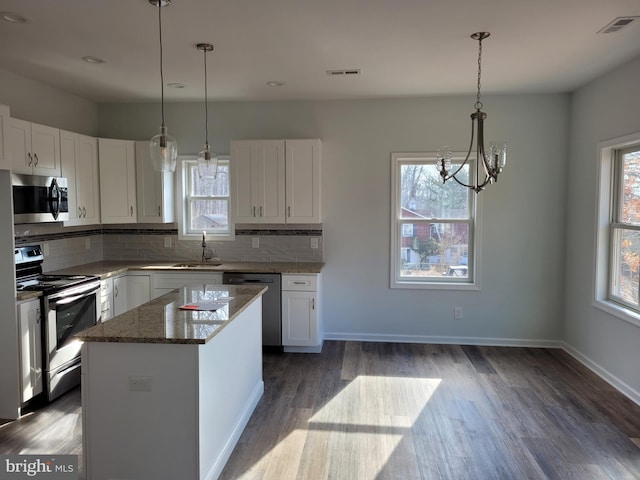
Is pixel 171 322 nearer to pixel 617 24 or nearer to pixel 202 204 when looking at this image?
pixel 202 204

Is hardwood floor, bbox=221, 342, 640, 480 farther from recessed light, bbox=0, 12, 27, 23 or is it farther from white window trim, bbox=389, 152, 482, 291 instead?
recessed light, bbox=0, 12, 27, 23

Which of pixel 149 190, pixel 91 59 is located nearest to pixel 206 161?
pixel 91 59

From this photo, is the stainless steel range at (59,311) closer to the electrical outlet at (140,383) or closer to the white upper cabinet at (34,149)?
the white upper cabinet at (34,149)

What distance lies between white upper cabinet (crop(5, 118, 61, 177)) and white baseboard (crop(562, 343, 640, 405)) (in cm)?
519

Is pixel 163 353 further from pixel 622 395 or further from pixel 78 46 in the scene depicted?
pixel 622 395

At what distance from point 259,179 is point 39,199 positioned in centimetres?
206

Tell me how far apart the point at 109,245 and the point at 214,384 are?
352cm

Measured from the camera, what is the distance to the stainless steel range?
138 inches

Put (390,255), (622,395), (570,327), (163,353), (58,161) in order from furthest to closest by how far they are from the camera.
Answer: (390,255) < (570,327) < (58,161) < (622,395) < (163,353)

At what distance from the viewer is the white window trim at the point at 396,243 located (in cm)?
493

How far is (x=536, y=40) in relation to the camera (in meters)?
3.21

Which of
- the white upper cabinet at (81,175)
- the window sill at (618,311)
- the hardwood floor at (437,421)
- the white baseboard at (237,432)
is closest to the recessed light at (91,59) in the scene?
the white upper cabinet at (81,175)

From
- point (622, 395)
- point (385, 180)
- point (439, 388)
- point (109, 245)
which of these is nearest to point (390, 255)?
point (385, 180)

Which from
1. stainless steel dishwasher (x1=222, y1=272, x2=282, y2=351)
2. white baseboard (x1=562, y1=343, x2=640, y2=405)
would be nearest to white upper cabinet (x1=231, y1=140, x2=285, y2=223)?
stainless steel dishwasher (x1=222, y1=272, x2=282, y2=351)
